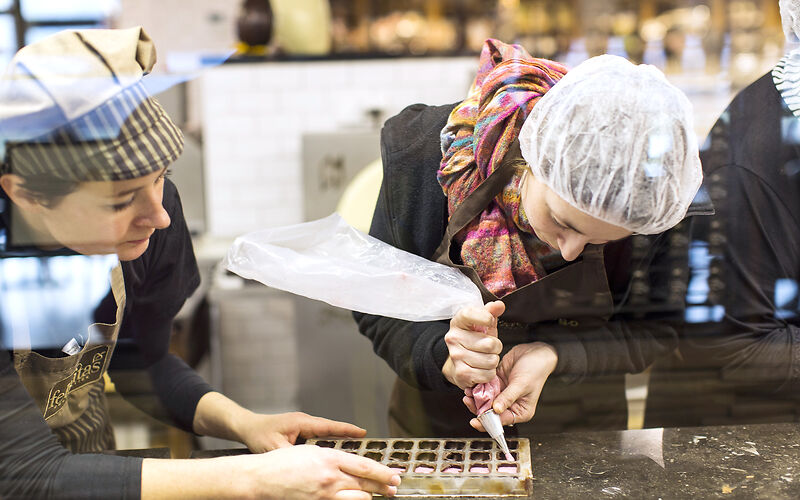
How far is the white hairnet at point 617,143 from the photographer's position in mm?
802

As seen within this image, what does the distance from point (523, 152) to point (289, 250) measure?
0.36m

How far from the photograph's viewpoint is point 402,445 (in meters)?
0.95

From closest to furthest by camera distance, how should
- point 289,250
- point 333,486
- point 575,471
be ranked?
point 333,486 < point 575,471 < point 289,250

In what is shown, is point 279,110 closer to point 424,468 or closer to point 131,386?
point 131,386

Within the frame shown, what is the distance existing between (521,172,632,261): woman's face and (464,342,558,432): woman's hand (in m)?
0.16

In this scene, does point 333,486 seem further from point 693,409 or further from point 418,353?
point 693,409

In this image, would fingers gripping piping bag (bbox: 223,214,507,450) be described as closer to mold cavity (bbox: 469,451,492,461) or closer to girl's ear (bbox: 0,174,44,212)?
mold cavity (bbox: 469,451,492,461)

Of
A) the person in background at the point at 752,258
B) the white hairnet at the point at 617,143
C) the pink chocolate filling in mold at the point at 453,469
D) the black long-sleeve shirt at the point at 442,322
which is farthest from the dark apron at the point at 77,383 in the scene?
the person in background at the point at 752,258

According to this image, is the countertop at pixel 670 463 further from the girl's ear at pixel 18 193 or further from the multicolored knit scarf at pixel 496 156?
the girl's ear at pixel 18 193

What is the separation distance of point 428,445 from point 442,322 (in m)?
0.17

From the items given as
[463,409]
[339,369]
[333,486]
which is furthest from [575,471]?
[339,369]

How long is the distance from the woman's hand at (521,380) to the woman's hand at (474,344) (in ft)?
0.14

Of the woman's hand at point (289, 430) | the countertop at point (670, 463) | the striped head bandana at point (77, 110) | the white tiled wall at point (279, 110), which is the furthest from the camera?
the white tiled wall at point (279, 110)

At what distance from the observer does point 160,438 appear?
43.6 inches
